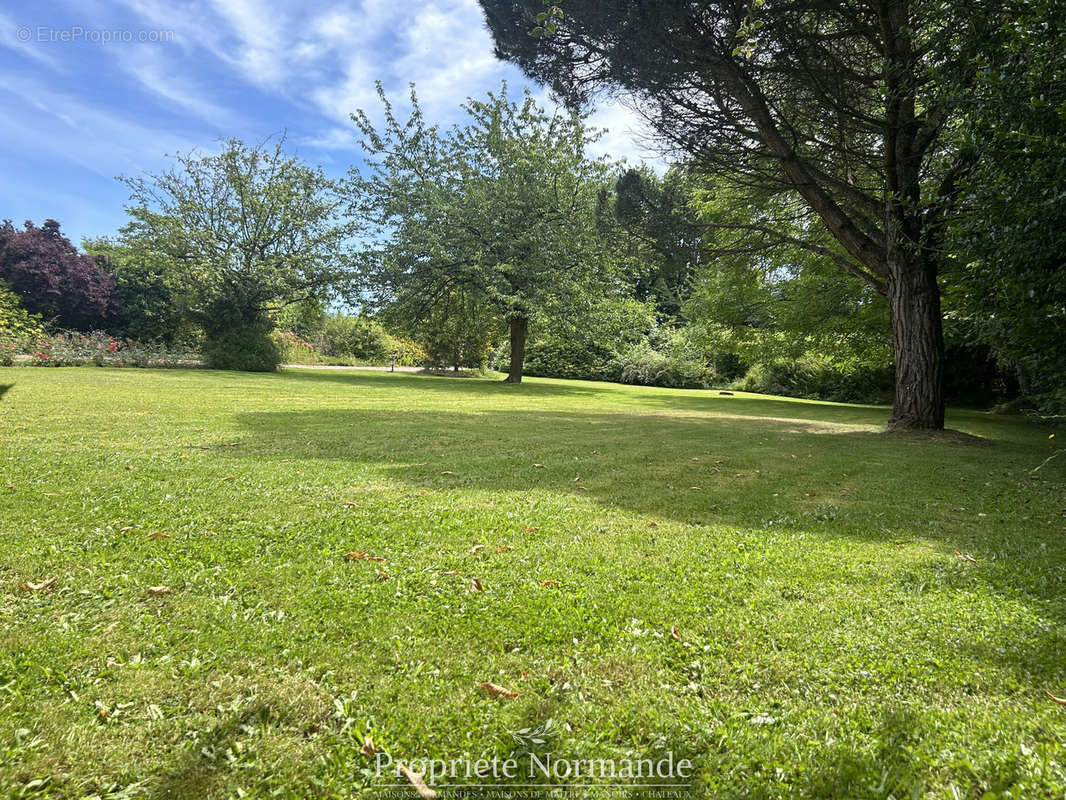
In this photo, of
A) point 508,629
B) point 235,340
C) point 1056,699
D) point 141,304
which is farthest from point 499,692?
point 141,304

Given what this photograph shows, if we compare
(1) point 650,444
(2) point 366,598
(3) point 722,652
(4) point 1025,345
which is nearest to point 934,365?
(4) point 1025,345

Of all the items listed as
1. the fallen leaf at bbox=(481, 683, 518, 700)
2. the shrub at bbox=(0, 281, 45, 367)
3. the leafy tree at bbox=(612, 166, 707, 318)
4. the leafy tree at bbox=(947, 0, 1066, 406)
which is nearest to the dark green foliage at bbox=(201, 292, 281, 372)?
the shrub at bbox=(0, 281, 45, 367)

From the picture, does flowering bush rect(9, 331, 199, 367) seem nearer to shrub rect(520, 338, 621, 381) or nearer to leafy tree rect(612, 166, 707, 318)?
leafy tree rect(612, 166, 707, 318)

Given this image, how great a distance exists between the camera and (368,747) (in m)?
1.59

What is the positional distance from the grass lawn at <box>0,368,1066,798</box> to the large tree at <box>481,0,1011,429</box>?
5.47 metres

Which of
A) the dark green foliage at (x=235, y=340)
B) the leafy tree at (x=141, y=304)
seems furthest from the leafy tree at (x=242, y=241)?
the leafy tree at (x=141, y=304)

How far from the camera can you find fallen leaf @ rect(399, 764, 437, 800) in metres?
1.45

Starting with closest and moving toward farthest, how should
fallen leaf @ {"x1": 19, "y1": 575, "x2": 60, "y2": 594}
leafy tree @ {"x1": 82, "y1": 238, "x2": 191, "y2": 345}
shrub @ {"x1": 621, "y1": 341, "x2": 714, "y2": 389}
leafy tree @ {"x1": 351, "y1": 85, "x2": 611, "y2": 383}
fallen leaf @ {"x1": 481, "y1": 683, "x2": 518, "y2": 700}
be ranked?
fallen leaf @ {"x1": 481, "y1": 683, "x2": 518, "y2": 700} < fallen leaf @ {"x1": 19, "y1": 575, "x2": 60, "y2": 594} < leafy tree @ {"x1": 351, "y1": 85, "x2": 611, "y2": 383} < leafy tree @ {"x1": 82, "y1": 238, "x2": 191, "y2": 345} < shrub @ {"x1": 621, "y1": 341, "x2": 714, "y2": 389}

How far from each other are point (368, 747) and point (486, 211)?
20.6 metres

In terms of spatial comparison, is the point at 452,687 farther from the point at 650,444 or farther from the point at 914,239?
the point at 914,239

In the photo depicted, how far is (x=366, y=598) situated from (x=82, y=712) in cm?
107

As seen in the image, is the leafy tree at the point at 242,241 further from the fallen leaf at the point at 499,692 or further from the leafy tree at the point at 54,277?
the fallen leaf at the point at 499,692

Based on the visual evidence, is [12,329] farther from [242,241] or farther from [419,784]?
[419,784]

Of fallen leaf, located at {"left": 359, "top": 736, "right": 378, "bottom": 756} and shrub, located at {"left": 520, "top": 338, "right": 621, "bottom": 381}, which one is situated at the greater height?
shrub, located at {"left": 520, "top": 338, "right": 621, "bottom": 381}
